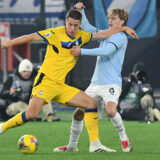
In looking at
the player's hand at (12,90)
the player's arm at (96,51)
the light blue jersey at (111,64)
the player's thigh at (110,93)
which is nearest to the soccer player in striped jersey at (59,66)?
the player's arm at (96,51)

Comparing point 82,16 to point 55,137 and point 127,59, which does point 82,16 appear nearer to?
point 55,137

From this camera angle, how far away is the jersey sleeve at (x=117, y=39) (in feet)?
29.0

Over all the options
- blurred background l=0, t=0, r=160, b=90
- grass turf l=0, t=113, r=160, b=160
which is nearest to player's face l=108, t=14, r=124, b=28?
grass turf l=0, t=113, r=160, b=160

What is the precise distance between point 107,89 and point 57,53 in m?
0.80

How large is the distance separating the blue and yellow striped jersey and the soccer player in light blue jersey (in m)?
0.35

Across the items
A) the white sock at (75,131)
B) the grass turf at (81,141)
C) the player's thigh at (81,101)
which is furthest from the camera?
the white sock at (75,131)

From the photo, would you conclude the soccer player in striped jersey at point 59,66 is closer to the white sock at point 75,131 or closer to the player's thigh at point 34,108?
the player's thigh at point 34,108

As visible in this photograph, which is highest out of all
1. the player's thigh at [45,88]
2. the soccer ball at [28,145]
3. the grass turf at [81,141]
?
the player's thigh at [45,88]

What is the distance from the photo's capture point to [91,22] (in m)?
15.8

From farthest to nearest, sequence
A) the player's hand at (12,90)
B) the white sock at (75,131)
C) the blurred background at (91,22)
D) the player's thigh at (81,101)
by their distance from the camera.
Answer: the blurred background at (91,22)
the player's hand at (12,90)
the white sock at (75,131)
the player's thigh at (81,101)

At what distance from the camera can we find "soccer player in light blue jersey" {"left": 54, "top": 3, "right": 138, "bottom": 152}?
344 inches

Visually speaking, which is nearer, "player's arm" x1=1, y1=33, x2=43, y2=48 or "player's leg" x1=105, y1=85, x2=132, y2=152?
"player's arm" x1=1, y1=33, x2=43, y2=48

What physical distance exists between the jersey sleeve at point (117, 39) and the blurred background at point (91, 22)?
261 inches

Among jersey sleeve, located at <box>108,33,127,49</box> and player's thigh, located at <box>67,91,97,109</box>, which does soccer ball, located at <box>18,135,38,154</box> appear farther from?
jersey sleeve, located at <box>108,33,127,49</box>
